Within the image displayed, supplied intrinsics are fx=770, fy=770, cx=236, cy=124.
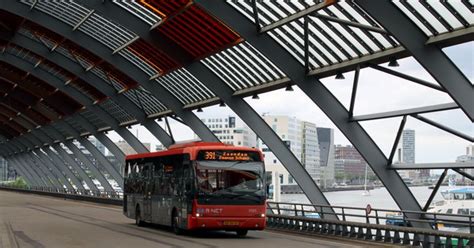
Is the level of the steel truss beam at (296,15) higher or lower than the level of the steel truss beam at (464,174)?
higher

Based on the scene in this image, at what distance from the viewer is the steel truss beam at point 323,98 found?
2797 cm

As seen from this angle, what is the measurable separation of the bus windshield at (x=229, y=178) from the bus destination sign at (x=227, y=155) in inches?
5.6

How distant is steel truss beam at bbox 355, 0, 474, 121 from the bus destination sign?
6.48 meters

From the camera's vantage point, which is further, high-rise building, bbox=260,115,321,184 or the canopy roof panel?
high-rise building, bbox=260,115,321,184

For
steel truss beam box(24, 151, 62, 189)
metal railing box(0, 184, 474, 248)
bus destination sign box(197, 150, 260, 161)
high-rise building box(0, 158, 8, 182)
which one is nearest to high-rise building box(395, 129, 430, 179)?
metal railing box(0, 184, 474, 248)

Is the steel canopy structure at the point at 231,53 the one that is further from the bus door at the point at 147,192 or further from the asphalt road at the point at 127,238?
the bus door at the point at 147,192

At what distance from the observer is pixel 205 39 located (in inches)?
1308

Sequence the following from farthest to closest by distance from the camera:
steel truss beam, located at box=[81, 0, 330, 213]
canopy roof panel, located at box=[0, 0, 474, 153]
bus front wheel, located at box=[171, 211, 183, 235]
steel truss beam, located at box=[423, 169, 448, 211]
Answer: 1. steel truss beam, located at box=[81, 0, 330, 213]
2. bus front wheel, located at box=[171, 211, 183, 235]
3. steel truss beam, located at box=[423, 169, 448, 211]
4. canopy roof panel, located at box=[0, 0, 474, 153]

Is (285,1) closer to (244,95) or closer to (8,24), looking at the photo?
(244,95)

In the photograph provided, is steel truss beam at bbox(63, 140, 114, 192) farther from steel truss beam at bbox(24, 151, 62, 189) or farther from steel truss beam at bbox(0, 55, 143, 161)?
steel truss beam at bbox(24, 151, 62, 189)

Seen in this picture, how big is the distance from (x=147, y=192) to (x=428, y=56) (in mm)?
13127

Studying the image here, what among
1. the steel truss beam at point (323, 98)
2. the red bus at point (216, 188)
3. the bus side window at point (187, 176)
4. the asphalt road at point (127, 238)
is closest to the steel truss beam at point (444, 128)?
the steel truss beam at point (323, 98)

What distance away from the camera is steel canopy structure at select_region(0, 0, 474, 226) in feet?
72.5

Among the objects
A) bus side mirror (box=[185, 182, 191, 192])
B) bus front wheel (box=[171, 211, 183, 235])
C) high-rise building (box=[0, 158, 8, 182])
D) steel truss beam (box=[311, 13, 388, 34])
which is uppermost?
high-rise building (box=[0, 158, 8, 182])
